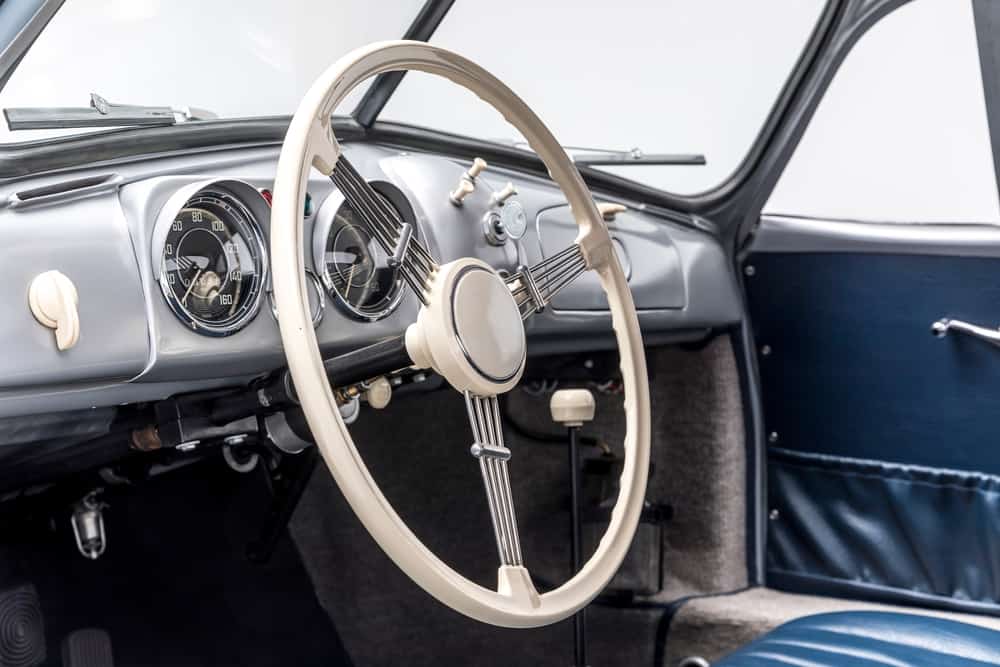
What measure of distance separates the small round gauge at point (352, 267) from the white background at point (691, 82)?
0.92ft

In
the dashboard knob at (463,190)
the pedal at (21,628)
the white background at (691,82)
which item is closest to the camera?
the dashboard knob at (463,190)

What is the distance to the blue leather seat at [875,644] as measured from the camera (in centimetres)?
126

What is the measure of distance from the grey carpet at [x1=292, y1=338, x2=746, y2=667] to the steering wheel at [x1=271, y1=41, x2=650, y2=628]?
0.89 m

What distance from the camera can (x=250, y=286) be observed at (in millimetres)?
1146

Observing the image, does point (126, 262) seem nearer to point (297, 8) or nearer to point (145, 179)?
point (145, 179)

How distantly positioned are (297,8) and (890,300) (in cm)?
115

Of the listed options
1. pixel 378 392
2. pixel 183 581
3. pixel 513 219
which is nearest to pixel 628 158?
pixel 513 219

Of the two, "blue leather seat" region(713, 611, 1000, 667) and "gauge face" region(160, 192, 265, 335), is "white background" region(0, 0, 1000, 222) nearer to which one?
"gauge face" region(160, 192, 265, 335)

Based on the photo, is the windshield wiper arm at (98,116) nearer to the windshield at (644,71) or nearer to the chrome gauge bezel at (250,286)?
the chrome gauge bezel at (250,286)

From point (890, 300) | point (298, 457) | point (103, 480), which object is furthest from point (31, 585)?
point (890, 300)

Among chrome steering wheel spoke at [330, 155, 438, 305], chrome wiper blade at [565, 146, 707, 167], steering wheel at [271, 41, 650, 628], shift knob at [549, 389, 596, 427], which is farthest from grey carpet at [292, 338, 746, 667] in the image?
chrome steering wheel spoke at [330, 155, 438, 305]

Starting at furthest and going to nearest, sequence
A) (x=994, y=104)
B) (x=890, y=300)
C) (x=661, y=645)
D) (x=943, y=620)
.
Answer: (x=661, y=645)
(x=890, y=300)
(x=994, y=104)
(x=943, y=620)

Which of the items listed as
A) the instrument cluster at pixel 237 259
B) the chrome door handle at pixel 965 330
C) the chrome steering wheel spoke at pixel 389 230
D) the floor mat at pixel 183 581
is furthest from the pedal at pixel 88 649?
the chrome door handle at pixel 965 330

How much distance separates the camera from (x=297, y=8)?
144 cm
